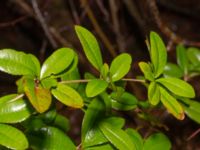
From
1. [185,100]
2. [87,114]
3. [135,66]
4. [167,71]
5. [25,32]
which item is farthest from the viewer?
[25,32]

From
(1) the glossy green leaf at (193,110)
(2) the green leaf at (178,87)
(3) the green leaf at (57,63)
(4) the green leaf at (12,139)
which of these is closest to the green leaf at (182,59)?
(1) the glossy green leaf at (193,110)

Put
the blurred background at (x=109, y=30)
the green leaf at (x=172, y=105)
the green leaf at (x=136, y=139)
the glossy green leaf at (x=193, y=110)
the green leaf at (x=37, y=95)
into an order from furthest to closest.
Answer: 1. the blurred background at (x=109, y=30)
2. the glossy green leaf at (x=193, y=110)
3. the green leaf at (x=136, y=139)
4. the green leaf at (x=172, y=105)
5. the green leaf at (x=37, y=95)

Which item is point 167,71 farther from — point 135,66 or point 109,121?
point 135,66

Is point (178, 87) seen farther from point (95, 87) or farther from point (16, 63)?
point (16, 63)

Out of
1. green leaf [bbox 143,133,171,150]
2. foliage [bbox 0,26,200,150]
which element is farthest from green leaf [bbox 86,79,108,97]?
green leaf [bbox 143,133,171,150]

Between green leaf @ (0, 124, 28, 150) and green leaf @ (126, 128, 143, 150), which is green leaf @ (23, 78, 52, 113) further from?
green leaf @ (126, 128, 143, 150)

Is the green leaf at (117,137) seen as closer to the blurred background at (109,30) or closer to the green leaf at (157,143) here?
the green leaf at (157,143)

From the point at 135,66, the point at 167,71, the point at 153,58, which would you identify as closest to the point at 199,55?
the point at 167,71
